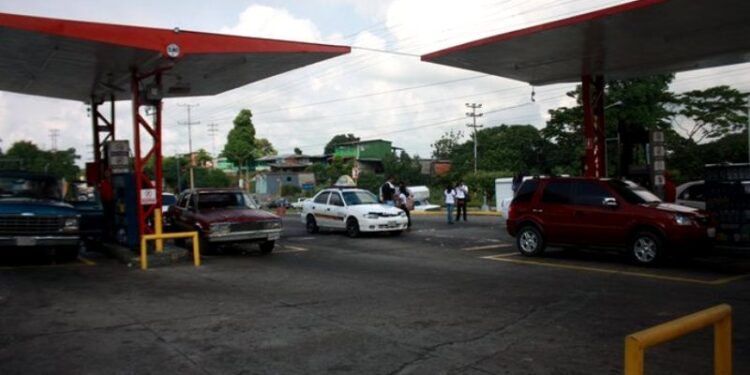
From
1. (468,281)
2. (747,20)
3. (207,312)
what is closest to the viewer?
(207,312)

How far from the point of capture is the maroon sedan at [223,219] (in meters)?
14.4

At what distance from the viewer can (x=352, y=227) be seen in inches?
762

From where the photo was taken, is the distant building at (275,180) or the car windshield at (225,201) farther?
the distant building at (275,180)

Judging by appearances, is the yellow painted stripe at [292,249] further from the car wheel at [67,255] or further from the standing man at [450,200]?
the standing man at [450,200]

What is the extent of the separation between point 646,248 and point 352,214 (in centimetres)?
934

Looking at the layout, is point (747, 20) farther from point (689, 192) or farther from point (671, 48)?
point (689, 192)

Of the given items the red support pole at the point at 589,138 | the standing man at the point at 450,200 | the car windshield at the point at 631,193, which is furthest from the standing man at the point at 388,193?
the car windshield at the point at 631,193

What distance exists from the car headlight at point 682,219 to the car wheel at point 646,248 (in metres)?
0.46

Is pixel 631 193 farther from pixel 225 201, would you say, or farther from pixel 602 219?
pixel 225 201

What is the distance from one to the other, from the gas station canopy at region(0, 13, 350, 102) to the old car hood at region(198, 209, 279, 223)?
3464mm

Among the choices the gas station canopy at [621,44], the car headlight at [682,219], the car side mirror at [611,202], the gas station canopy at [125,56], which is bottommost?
the car headlight at [682,219]

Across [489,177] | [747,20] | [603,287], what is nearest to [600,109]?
[747,20]

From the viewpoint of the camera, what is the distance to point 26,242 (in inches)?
492

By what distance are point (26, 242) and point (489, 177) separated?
35261mm
